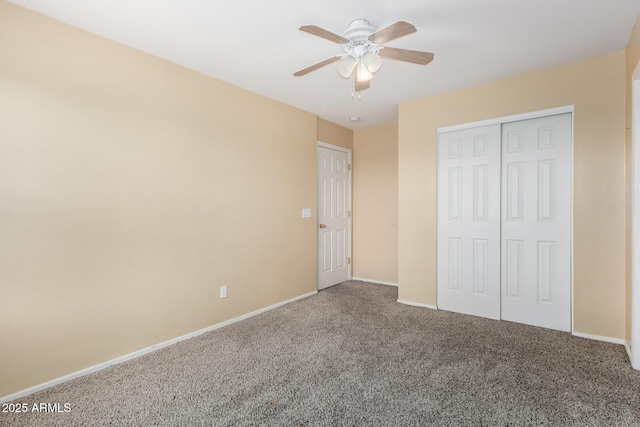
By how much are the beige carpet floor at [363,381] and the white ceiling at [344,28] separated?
2.48 meters

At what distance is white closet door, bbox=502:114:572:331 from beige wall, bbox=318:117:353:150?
2.25 metres

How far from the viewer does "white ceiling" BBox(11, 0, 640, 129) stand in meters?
1.96

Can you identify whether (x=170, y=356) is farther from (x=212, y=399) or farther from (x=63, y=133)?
(x=63, y=133)

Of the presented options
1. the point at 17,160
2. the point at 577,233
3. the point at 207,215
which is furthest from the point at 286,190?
the point at 577,233

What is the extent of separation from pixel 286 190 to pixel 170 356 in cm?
213

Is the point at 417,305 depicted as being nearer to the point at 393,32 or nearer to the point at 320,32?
the point at 393,32

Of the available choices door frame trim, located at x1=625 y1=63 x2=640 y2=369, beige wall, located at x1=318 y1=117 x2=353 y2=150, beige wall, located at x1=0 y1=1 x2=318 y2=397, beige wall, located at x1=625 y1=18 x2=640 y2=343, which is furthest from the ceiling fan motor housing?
beige wall, located at x1=318 y1=117 x2=353 y2=150

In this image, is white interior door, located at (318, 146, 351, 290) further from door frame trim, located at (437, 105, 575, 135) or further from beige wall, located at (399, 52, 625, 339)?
beige wall, located at (399, 52, 625, 339)

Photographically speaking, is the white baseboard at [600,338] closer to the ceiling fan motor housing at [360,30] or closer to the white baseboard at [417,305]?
the white baseboard at [417,305]

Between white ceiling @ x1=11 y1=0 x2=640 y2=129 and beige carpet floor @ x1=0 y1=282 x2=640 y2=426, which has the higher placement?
white ceiling @ x1=11 y1=0 x2=640 y2=129

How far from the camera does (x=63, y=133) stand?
2102 mm

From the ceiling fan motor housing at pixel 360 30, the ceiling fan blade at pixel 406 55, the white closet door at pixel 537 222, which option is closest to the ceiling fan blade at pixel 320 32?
the ceiling fan motor housing at pixel 360 30

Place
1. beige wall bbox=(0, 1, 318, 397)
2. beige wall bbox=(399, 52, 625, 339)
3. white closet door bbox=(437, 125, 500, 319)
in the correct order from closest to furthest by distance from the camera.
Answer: beige wall bbox=(0, 1, 318, 397), beige wall bbox=(399, 52, 625, 339), white closet door bbox=(437, 125, 500, 319)

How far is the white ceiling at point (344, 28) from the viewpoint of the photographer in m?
1.96
